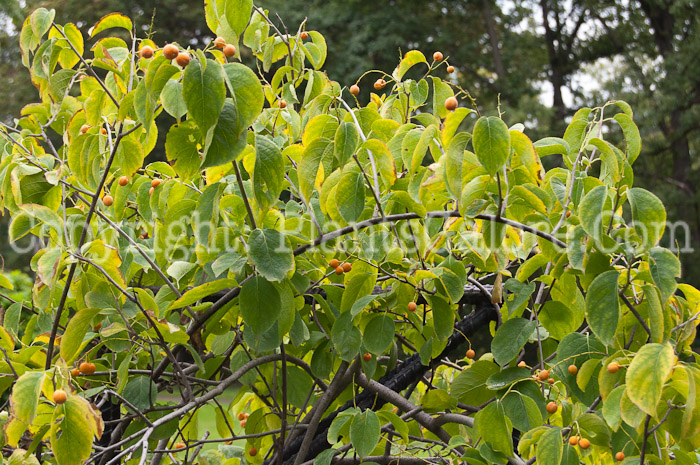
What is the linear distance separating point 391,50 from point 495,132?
1122cm

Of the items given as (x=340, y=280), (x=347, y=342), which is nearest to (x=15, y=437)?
(x=347, y=342)

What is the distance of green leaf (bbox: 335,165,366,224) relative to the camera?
1.02 metres

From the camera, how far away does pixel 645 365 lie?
812mm

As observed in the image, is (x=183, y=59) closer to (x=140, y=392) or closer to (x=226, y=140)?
(x=226, y=140)

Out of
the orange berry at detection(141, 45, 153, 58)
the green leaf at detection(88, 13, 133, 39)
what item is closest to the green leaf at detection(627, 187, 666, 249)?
the orange berry at detection(141, 45, 153, 58)

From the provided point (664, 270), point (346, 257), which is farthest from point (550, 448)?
point (346, 257)

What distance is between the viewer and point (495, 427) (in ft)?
3.60

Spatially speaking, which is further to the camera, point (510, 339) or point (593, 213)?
point (510, 339)

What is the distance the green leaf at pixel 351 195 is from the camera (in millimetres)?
1019

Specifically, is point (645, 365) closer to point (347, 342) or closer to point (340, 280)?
point (347, 342)

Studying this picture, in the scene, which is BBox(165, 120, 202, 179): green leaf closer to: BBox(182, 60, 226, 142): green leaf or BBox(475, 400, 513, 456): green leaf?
BBox(182, 60, 226, 142): green leaf

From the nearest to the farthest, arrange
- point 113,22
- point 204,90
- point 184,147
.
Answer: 1. point 204,90
2. point 184,147
3. point 113,22

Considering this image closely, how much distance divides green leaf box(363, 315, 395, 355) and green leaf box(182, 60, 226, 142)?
1.79 ft

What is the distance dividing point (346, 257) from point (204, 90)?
637mm
